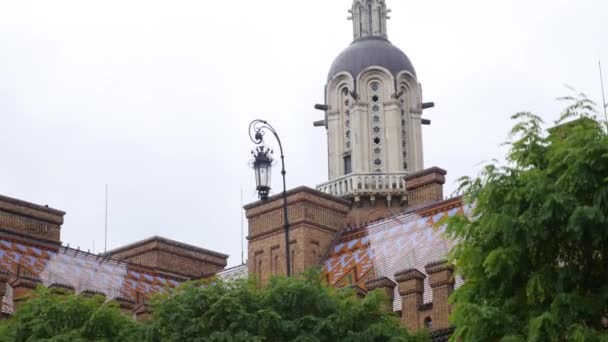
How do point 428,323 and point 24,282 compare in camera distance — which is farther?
point 24,282

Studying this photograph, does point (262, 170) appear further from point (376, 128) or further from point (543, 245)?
point (376, 128)

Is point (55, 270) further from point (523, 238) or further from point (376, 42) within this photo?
point (523, 238)

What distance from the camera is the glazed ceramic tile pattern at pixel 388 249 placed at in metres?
54.6

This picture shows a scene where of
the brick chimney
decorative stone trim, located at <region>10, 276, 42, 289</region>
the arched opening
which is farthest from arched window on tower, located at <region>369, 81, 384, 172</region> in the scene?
the arched opening

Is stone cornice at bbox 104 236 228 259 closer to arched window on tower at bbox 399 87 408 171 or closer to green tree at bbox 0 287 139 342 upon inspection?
arched window on tower at bbox 399 87 408 171


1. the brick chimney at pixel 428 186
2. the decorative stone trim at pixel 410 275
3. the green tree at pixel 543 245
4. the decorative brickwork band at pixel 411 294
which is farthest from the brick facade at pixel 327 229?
the green tree at pixel 543 245

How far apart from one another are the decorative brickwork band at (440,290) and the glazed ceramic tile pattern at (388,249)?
193 inches

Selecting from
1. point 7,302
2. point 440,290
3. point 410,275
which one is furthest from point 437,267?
point 7,302

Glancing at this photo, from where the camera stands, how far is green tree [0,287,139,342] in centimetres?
4356

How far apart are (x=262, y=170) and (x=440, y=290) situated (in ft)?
24.4

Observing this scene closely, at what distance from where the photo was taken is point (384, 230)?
5828 centimetres

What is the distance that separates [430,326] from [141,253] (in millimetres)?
21986

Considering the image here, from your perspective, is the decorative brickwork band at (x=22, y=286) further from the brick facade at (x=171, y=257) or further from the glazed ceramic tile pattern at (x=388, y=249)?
the brick facade at (x=171, y=257)

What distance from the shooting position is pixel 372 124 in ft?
255
